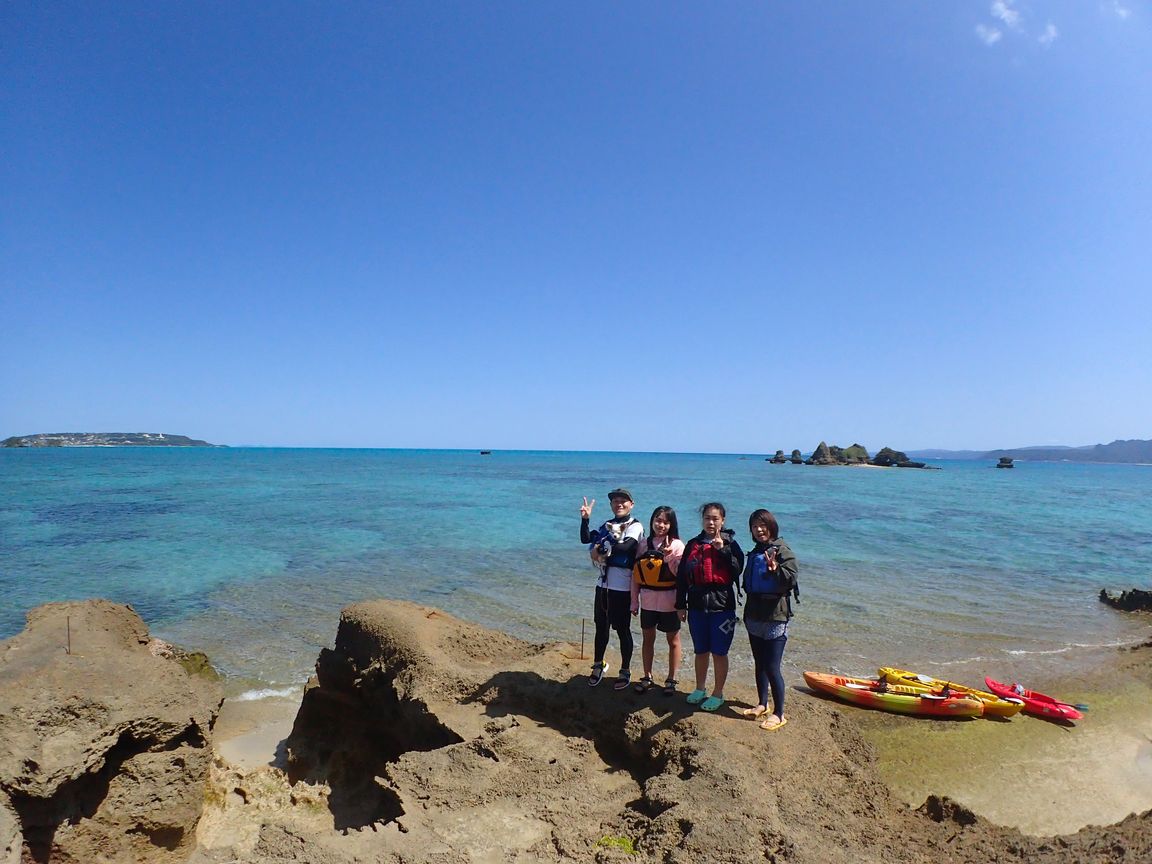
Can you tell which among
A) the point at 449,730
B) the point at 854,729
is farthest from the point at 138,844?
the point at 854,729

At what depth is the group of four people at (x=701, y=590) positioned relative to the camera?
5.37 meters

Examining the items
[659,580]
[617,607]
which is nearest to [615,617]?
[617,607]

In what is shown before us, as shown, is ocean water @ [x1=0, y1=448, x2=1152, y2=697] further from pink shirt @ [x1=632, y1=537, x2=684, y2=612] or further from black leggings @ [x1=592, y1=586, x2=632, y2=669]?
→ pink shirt @ [x1=632, y1=537, x2=684, y2=612]

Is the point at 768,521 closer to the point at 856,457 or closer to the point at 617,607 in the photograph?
the point at 617,607

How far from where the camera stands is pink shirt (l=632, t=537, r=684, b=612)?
5742 mm

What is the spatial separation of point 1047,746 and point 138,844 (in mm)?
9045

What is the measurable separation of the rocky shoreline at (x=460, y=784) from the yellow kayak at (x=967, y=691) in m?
2.65

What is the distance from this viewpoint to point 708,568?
5523 millimetres

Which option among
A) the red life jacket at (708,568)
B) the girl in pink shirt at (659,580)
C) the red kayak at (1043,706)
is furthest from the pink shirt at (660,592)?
the red kayak at (1043,706)

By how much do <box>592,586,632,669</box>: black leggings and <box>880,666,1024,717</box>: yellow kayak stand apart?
4432 millimetres

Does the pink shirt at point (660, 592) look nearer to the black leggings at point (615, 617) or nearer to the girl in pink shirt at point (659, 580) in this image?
the girl in pink shirt at point (659, 580)

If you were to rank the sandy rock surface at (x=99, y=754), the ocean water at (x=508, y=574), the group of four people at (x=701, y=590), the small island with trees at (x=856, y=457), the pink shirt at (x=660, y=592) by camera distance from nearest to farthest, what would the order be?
the sandy rock surface at (x=99, y=754) < the group of four people at (x=701, y=590) < the pink shirt at (x=660, y=592) < the ocean water at (x=508, y=574) < the small island with trees at (x=856, y=457)

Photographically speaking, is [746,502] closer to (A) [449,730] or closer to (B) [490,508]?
(B) [490,508]

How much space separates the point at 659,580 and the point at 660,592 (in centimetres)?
12
